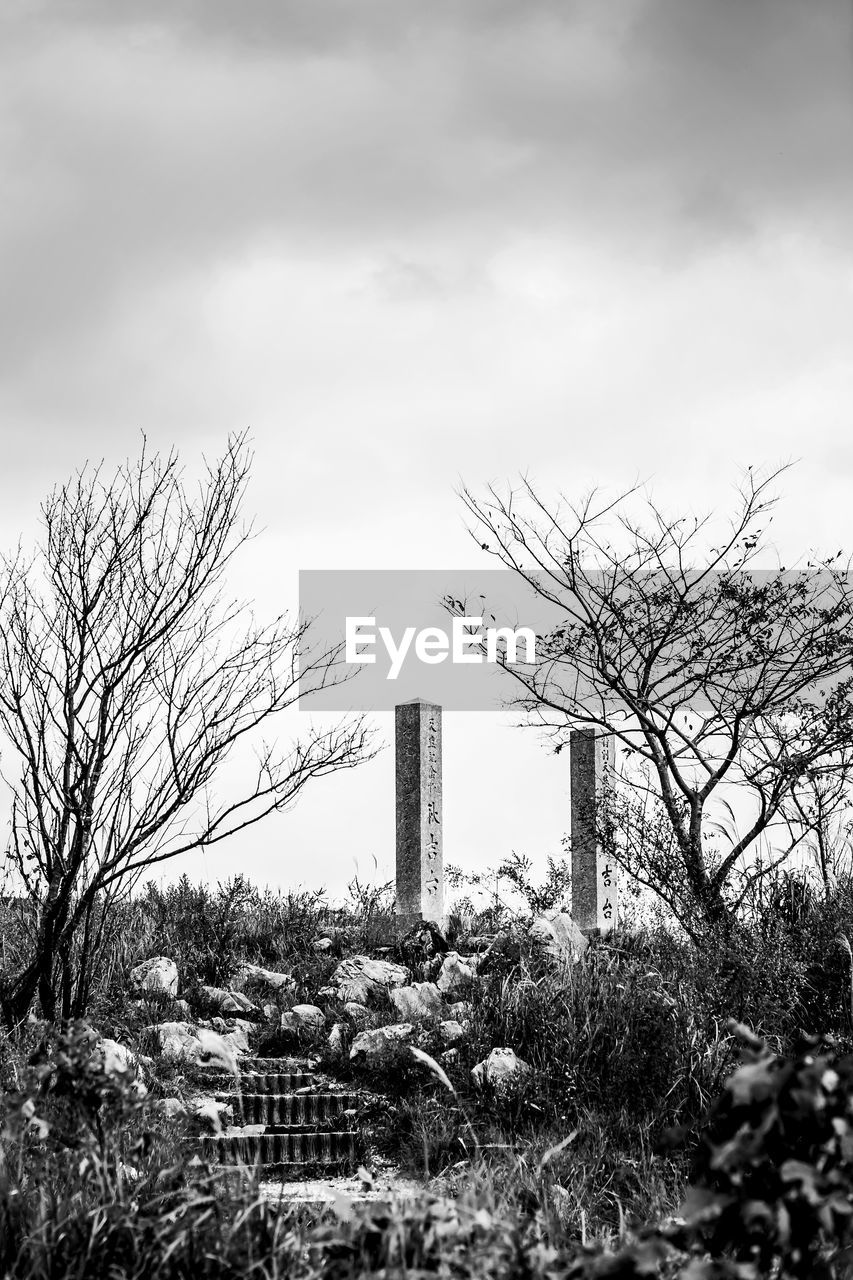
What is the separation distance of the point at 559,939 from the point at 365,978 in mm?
1442

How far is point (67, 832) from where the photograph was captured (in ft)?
23.9

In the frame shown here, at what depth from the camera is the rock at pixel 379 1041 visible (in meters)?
6.86

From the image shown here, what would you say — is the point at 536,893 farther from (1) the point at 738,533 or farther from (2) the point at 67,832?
(2) the point at 67,832

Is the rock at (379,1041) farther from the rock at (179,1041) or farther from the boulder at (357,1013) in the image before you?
the rock at (179,1041)

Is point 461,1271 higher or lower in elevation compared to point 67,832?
lower

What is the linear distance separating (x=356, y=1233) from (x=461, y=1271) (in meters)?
0.31

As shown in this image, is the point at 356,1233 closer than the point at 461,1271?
No

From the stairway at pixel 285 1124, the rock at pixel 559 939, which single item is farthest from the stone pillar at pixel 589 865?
the stairway at pixel 285 1124

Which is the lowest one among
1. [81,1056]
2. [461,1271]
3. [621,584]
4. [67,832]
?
[461,1271]

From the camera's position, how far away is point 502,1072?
247 inches

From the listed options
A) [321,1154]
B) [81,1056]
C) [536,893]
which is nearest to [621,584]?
[536,893]

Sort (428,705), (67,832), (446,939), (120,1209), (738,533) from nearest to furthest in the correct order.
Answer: (120,1209)
(67,832)
(738,533)
(446,939)
(428,705)

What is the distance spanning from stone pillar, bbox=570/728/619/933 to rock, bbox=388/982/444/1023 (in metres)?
3.63

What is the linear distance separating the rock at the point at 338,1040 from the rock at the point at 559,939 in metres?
1.46
